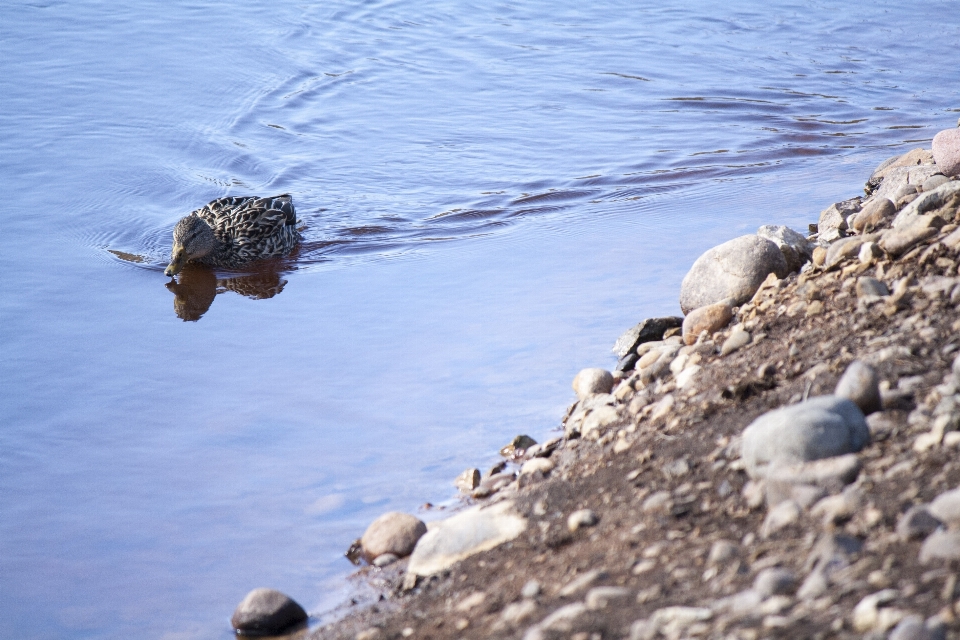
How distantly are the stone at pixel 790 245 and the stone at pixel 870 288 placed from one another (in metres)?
1.35

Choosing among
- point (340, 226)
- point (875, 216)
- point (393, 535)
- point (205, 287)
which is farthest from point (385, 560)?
point (340, 226)

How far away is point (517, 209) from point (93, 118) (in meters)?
5.55

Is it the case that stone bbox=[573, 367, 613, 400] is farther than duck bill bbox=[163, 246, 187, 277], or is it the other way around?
duck bill bbox=[163, 246, 187, 277]

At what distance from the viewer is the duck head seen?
8.29 m

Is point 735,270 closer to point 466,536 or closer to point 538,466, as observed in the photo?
point 538,466

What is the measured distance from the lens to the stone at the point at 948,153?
258 inches

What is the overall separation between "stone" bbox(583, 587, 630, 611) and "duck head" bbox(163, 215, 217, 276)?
6.16 meters

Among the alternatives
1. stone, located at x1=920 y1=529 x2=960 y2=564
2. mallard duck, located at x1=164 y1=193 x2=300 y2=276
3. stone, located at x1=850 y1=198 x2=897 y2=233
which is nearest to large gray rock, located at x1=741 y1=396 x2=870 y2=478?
stone, located at x1=920 y1=529 x2=960 y2=564

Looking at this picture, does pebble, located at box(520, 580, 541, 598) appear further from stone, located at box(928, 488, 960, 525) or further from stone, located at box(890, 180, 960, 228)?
stone, located at box(890, 180, 960, 228)

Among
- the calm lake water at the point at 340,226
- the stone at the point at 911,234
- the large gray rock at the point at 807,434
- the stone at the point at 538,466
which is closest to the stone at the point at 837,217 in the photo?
the calm lake water at the point at 340,226

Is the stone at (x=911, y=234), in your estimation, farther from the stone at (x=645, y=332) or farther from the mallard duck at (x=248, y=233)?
the mallard duck at (x=248, y=233)

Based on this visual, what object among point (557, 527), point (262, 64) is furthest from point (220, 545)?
point (262, 64)

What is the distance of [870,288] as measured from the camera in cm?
443

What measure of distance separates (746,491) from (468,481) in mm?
1786
